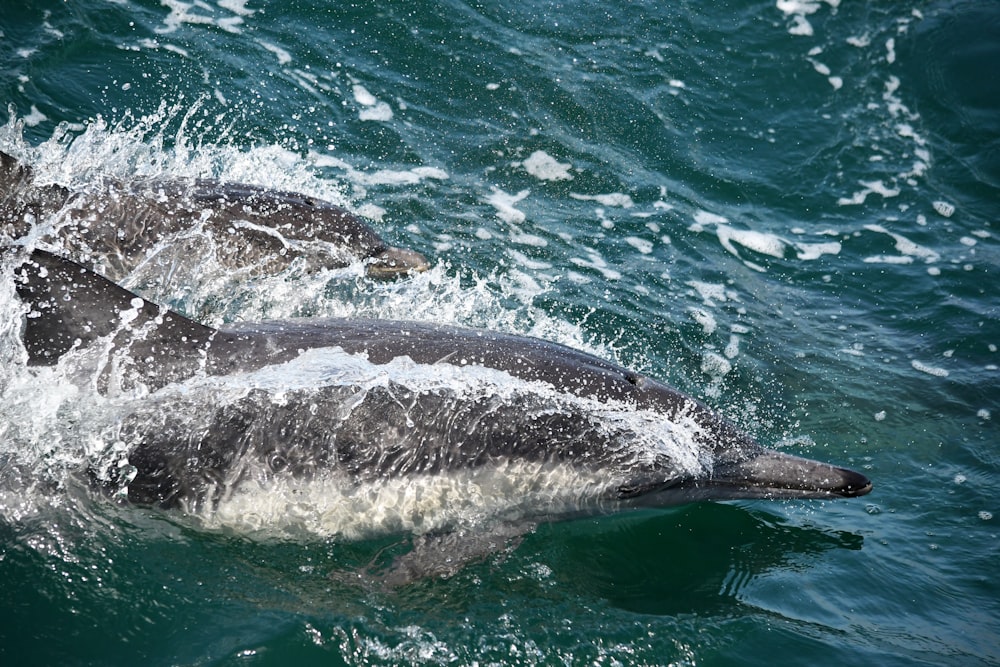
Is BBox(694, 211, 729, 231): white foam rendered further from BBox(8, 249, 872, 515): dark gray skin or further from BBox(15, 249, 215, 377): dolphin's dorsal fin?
BBox(15, 249, 215, 377): dolphin's dorsal fin

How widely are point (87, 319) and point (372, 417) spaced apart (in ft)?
5.53

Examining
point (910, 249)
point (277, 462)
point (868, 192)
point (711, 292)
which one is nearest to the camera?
point (277, 462)

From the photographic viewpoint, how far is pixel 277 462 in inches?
222

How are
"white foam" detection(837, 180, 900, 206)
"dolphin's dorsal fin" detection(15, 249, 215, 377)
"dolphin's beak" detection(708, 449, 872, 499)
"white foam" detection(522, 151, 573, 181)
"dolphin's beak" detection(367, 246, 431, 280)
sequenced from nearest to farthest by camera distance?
"dolphin's dorsal fin" detection(15, 249, 215, 377)
"dolphin's beak" detection(708, 449, 872, 499)
"dolphin's beak" detection(367, 246, 431, 280)
"white foam" detection(522, 151, 573, 181)
"white foam" detection(837, 180, 900, 206)

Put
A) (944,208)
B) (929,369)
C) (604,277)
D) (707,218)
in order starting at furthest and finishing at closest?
1. (944,208)
2. (707,218)
3. (604,277)
4. (929,369)

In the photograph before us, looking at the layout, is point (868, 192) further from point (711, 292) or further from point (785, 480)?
point (785, 480)

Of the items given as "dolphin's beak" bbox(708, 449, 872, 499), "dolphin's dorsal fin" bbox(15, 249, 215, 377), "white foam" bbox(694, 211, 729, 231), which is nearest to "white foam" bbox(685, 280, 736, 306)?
"white foam" bbox(694, 211, 729, 231)

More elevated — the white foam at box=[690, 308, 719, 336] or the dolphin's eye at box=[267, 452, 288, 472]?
the dolphin's eye at box=[267, 452, 288, 472]

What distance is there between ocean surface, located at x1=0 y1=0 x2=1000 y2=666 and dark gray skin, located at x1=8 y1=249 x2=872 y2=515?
272mm

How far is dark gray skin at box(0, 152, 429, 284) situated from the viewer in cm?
807

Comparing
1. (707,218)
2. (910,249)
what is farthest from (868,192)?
(707,218)

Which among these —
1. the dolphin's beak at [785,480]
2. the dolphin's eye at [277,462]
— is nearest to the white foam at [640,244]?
the dolphin's beak at [785,480]

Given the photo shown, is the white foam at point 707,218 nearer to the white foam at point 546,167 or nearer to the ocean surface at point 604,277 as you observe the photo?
the ocean surface at point 604,277

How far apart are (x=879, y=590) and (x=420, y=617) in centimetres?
317
